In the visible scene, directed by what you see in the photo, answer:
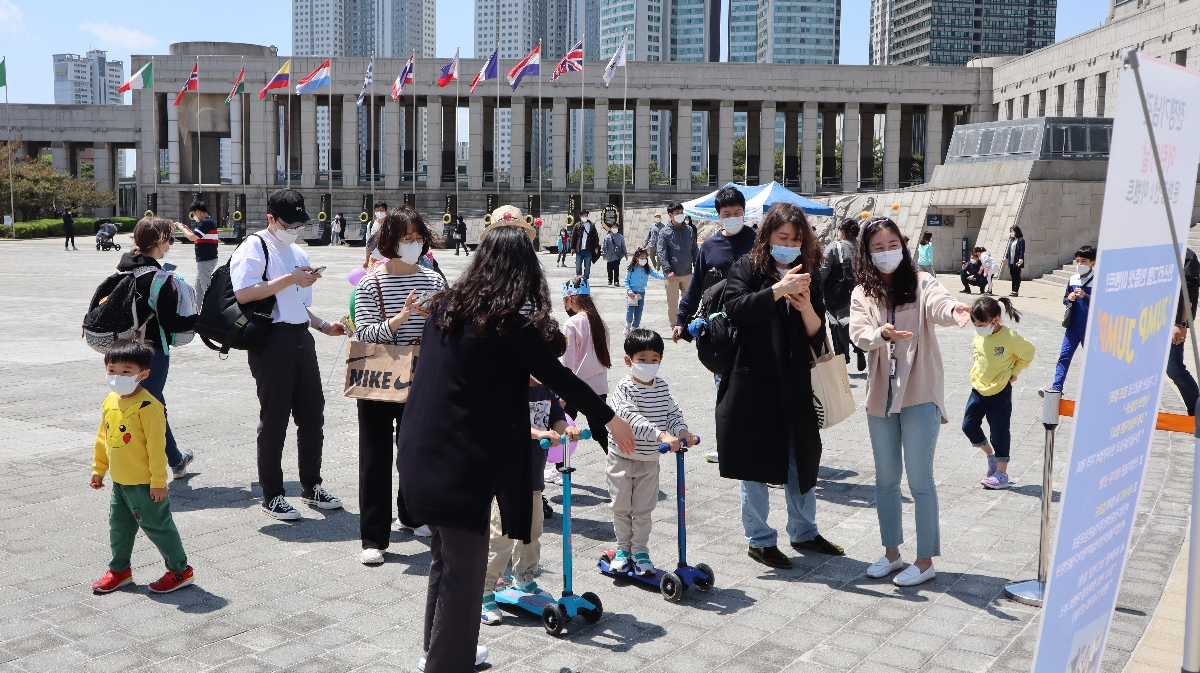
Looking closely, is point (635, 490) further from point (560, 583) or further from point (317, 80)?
point (317, 80)

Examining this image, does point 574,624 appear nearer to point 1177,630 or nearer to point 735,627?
point 735,627

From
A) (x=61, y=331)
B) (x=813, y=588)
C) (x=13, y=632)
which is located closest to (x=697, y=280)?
(x=813, y=588)

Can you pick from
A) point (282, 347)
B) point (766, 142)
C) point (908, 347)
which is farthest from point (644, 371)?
point (766, 142)

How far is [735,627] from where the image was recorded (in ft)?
17.1

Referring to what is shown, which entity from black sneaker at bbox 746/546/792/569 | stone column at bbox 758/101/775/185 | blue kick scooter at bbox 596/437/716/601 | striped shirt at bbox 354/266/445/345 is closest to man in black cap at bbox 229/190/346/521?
striped shirt at bbox 354/266/445/345

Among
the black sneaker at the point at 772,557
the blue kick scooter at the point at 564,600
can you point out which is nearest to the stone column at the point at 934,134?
the black sneaker at the point at 772,557

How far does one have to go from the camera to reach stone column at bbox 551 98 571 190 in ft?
229

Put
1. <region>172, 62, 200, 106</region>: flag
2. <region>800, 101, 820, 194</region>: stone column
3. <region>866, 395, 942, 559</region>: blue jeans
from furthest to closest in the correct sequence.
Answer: <region>800, 101, 820, 194</region>: stone column
<region>172, 62, 200, 106</region>: flag
<region>866, 395, 942, 559</region>: blue jeans

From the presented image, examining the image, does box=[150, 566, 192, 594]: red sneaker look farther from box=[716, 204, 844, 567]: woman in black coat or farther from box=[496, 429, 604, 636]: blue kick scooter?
box=[716, 204, 844, 567]: woman in black coat

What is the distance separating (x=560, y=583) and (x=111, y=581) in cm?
237

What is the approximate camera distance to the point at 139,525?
564 centimetres

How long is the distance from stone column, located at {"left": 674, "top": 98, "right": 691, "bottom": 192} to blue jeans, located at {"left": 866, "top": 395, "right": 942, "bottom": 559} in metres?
65.5

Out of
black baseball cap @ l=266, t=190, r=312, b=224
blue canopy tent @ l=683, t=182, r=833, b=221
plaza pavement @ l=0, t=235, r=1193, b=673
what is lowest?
plaza pavement @ l=0, t=235, r=1193, b=673

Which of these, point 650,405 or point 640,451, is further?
point 650,405
